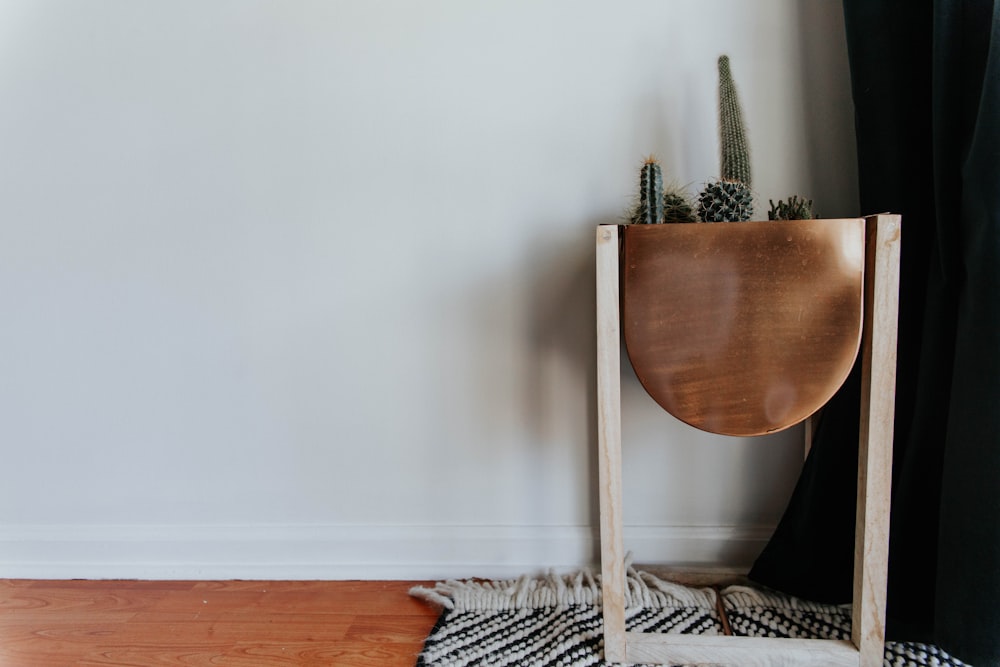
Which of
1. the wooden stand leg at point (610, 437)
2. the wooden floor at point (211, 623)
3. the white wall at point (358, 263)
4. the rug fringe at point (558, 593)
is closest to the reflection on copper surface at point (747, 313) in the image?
the wooden stand leg at point (610, 437)

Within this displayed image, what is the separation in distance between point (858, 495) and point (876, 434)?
12 cm

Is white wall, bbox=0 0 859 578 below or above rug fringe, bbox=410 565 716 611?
above

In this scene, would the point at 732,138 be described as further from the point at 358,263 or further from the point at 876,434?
the point at 358,263

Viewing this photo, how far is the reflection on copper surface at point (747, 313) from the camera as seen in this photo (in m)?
0.93

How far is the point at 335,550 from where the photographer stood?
140 centimetres

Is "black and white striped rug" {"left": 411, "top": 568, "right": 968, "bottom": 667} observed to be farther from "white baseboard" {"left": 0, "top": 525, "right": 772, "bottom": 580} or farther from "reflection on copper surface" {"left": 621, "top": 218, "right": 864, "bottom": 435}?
"reflection on copper surface" {"left": 621, "top": 218, "right": 864, "bottom": 435}

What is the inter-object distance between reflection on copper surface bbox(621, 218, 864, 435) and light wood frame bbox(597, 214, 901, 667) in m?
0.04

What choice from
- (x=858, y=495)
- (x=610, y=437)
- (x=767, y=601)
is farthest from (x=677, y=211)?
(x=767, y=601)

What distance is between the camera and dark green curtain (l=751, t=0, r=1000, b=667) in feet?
2.85

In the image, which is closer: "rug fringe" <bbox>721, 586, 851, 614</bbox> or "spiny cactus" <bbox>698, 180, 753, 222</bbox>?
"spiny cactus" <bbox>698, 180, 753, 222</bbox>

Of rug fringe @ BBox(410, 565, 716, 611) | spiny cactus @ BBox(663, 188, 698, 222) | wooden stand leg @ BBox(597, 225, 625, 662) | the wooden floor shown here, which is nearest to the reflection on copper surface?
wooden stand leg @ BBox(597, 225, 625, 662)

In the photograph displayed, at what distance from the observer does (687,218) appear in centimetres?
107

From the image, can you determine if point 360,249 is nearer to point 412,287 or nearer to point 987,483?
point 412,287

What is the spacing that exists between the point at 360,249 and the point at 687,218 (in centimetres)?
71
